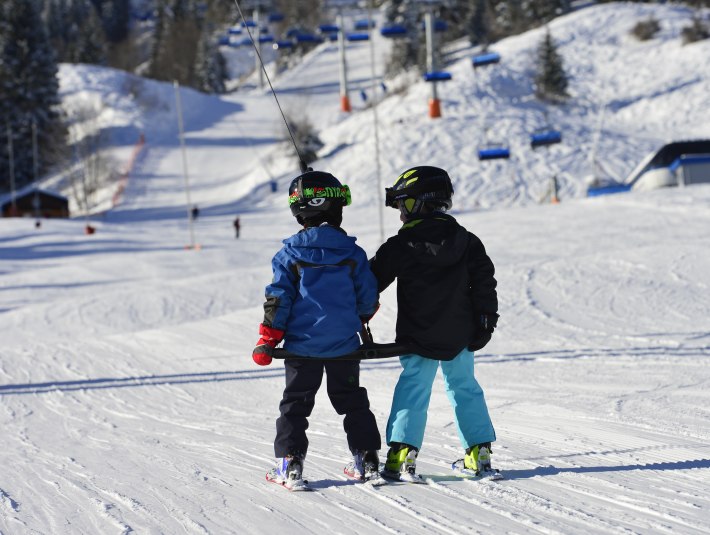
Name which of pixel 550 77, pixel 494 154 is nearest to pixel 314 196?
pixel 494 154

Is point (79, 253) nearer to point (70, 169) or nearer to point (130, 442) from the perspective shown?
point (130, 442)

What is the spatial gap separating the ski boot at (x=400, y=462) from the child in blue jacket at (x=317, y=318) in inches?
3.1

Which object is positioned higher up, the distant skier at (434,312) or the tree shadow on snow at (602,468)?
the distant skier at (434,312)

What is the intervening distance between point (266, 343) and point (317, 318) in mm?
275

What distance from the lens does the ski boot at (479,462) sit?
4.43 m

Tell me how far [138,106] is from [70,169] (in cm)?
1480

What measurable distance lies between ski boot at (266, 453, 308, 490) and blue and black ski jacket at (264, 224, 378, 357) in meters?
0.51

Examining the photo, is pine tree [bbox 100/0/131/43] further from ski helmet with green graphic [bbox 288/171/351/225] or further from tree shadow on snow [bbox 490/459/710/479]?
tree shadow on snow [bbox 490/459/710/479]

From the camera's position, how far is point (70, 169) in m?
53.8

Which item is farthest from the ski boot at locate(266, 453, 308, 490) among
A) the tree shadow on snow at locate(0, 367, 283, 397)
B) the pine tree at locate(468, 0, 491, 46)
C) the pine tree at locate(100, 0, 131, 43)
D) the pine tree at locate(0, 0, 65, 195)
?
the pine tree at locate(100, 0, 131, 43)

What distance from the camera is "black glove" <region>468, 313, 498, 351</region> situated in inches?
177

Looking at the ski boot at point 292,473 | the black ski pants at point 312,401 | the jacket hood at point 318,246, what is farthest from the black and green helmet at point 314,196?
the ski boot at point 292,473

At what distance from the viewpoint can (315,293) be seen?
14.3ft

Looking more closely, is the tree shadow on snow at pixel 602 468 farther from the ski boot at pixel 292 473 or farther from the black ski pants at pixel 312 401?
the ski boot at pixel 292 473
